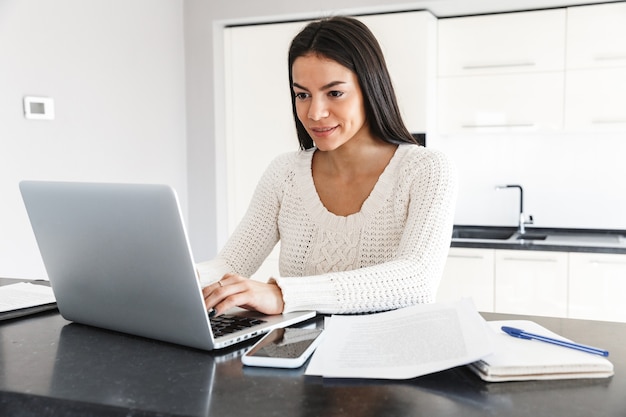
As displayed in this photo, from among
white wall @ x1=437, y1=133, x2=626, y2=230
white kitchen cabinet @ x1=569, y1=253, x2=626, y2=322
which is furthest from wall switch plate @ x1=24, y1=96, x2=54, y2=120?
white kitchen cabinet @ x1=569, y1=253, x2=626, y2=322

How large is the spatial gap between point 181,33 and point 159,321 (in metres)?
2.96

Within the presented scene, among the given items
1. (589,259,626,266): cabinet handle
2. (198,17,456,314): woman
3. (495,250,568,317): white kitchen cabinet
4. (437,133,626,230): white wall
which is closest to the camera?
(198,17,456,314): woman

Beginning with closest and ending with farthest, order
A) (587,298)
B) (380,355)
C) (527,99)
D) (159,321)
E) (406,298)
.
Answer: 1. (380,355)
2. (159,321)
3. (406,298)
4. (587,298)
5. (527,99)

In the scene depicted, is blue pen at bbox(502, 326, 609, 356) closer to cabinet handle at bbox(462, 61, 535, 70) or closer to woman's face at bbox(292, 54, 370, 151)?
woman's face at bbox(292, 54, 370, 151)

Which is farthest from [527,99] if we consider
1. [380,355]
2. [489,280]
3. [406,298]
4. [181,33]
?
[380,355]

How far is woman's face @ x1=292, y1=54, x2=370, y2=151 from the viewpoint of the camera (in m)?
1.65

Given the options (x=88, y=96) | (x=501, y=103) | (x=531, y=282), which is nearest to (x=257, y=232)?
(x=88, y=96)

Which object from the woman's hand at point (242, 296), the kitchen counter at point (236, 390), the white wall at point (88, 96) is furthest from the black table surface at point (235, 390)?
the white wall at point (88, 96)

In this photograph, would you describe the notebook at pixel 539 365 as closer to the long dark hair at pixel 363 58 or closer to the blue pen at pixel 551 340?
the blue pen at pixel 551 340

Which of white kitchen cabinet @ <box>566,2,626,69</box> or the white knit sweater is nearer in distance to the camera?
the white knit sweater

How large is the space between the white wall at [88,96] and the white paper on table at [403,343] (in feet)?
6.56

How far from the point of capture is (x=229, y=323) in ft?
3.89

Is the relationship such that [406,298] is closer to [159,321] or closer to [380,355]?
[380,355]

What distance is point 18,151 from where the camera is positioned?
2.69m
